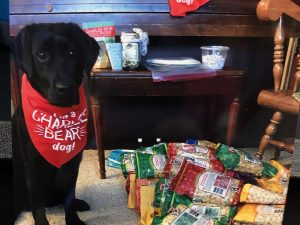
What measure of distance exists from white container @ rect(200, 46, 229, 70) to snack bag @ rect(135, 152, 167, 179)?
0.80ft

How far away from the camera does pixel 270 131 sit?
2.52 feet

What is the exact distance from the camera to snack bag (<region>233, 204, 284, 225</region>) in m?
0.79

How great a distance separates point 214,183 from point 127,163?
205 mm

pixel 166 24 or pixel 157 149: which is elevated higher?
pixel 166 24

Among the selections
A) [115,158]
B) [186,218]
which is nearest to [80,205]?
[115,158]

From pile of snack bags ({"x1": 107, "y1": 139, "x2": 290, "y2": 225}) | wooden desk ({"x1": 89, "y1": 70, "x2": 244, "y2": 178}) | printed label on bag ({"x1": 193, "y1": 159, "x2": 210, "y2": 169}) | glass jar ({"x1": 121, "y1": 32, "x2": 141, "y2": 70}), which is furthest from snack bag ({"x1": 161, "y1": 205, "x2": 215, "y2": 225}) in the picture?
glass jar ({"x1": 121, "y1": 32, "x2": 141, "y2": 70})

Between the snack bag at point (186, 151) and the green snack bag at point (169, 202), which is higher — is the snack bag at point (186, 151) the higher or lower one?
the higher one

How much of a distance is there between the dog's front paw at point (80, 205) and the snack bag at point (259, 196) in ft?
1.16

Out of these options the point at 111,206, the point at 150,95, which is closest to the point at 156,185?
the point at 111,206

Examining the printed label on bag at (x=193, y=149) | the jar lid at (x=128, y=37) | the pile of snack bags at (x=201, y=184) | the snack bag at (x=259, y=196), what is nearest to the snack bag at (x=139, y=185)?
the pile of snack bags at (x=201, y=184)

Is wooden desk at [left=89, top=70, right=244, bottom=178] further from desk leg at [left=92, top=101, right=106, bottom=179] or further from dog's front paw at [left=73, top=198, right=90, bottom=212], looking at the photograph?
dog's front paw at [left=73, top=198, right=90, bottom=212]

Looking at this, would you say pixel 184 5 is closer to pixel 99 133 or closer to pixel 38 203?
pixel 99 133

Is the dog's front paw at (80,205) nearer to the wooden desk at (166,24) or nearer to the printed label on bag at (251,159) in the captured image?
the wooden desk at (166,24)

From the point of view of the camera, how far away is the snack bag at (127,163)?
0.82 meters
